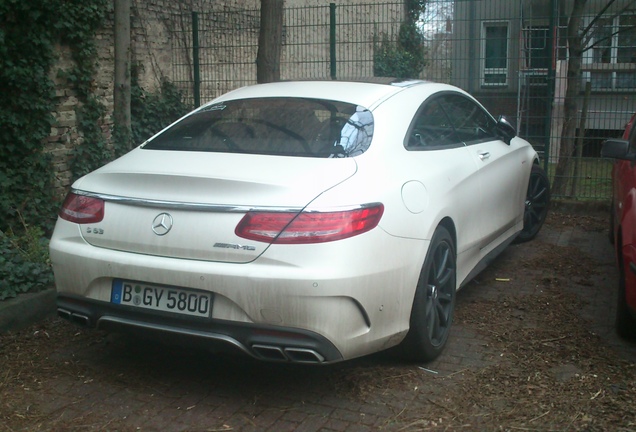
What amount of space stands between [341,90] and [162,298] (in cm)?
184

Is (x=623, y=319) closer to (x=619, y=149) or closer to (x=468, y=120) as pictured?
(x=619, y=149)

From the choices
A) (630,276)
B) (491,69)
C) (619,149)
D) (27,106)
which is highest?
(491,69)

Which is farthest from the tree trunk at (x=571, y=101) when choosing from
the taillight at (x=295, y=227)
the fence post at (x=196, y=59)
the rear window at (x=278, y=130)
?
the taillight at (x=295, y=227)

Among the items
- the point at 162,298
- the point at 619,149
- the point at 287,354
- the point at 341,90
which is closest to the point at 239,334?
the point at 287,354

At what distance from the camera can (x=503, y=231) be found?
5.90 metres

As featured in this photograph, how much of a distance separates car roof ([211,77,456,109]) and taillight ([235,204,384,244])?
1160 millimetres

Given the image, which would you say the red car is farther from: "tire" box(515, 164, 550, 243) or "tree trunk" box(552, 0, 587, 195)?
"tree trunk" box(552, 0, 587, 195)

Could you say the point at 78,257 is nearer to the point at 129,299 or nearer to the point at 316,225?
the point at 129,299

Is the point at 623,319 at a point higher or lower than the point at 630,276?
lower

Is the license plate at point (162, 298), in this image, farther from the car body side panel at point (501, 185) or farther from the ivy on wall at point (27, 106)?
the ivy on wall at point (27, 106)

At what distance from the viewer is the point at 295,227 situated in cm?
348

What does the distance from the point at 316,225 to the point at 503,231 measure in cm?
284

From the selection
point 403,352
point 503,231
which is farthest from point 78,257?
point 503,231

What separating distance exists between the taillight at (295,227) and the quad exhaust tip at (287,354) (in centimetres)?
51
